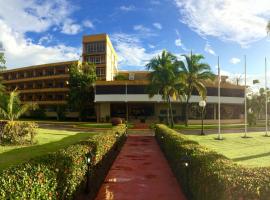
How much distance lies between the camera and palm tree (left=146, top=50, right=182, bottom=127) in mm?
47156

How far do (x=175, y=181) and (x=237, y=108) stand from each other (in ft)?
205

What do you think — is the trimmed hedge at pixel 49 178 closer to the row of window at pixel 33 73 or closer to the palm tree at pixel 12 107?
the palm tree at pixel 12 107

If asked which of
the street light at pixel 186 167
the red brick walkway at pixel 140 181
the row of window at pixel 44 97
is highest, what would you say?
the row of window at pixel 44 97

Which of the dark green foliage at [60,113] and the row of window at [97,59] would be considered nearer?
the dark green foliage at [60,113]

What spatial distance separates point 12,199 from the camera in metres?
5.35

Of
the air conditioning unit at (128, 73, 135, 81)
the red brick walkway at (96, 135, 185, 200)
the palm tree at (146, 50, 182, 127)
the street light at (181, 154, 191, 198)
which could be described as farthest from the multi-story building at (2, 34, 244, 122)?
the street light at (181, 154, 191, 198)

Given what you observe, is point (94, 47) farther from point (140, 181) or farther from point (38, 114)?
point (140, 181)

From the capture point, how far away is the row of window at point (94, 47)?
7569cm

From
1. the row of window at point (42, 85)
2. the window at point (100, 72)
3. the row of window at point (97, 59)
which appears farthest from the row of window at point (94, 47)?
the row of window at point (42, 85)

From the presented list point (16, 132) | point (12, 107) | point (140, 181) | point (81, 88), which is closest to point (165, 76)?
point (81, 88)

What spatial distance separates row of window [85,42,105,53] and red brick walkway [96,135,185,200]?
59.2 meters

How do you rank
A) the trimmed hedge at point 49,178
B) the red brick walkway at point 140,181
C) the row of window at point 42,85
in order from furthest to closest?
the row of window at point 42,85 → the red brick walkway at point 140,181 → the trimmed hedge at point 49,178

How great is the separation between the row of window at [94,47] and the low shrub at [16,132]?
54.6 m

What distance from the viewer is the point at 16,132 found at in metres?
22.2
